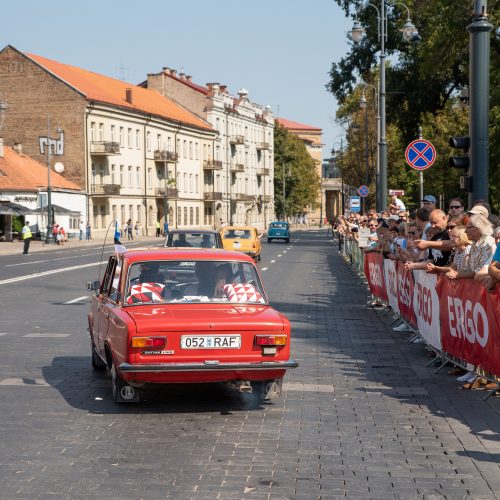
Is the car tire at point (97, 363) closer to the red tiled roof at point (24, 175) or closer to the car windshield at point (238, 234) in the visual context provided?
the car windshield at point (238, 234)

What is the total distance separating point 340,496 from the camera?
6320mm

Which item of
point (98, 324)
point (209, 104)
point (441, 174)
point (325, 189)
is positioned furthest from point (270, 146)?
point (98, 324)

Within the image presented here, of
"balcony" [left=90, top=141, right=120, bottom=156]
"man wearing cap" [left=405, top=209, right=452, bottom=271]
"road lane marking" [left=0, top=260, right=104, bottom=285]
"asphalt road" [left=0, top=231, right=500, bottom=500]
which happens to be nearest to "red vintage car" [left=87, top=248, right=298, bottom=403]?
"asphalt road" [left=0, top=231, right=500, bottom=500]

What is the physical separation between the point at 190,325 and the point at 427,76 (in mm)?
37984

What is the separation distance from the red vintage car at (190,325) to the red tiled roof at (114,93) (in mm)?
75684

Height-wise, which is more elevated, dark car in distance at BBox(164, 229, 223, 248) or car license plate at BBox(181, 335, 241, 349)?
dark car in distance at BBox(164, 229, 223, 248)

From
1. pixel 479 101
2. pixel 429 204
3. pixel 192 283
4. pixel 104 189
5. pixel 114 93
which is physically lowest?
pixel 192 283

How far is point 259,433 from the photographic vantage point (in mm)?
8258

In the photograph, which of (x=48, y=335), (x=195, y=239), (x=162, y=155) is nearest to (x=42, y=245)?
(x=162, y=155)

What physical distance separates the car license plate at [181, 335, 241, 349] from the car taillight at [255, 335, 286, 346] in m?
0.18

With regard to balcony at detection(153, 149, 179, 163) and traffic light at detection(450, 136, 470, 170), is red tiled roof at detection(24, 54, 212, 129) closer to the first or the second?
balcony at detection(153, 149, 179, 163)

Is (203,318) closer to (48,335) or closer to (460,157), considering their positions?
(48,335)

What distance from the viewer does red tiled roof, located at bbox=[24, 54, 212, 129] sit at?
8706cm

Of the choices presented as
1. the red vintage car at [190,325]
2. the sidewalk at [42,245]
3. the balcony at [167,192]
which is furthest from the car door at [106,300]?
the balcony at [167,192]
